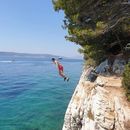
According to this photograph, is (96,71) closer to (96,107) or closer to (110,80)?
(110,80)

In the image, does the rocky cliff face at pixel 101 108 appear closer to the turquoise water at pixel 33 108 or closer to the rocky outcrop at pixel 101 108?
the rocky outcrop at pixel 101 108

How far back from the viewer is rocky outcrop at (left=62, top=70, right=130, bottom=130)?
43.8 ft

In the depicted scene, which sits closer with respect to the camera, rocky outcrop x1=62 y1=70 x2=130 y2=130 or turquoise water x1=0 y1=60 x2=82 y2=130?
rocky outcrop x1=62 y1=70 x2=130 y2=130

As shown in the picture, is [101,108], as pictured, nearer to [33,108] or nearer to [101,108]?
[101,108]

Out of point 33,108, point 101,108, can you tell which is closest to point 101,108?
point 101,108

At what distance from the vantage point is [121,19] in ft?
55.5

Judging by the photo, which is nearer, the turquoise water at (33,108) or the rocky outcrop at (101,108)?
the rocky outcrop at (101,108)

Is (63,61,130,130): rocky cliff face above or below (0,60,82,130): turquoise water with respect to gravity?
above

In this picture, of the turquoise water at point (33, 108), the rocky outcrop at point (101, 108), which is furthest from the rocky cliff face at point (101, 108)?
the turquoise water at point (33, 108)

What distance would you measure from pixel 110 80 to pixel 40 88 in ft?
90.7

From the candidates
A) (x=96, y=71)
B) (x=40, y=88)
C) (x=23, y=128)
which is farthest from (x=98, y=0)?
(x=40, y=88)

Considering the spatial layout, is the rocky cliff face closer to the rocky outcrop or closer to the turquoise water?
the rocky outcrop

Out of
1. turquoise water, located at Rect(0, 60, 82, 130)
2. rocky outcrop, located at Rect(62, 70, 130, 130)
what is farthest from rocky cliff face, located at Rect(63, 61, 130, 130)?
turquoise water, located at Rect(0, 60, 82, 130)

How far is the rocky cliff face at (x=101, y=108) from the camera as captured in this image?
43.8 feet
